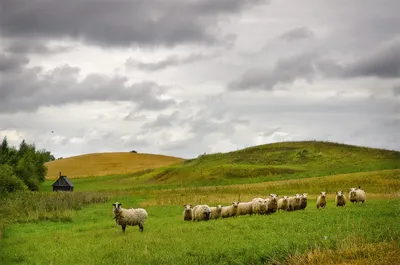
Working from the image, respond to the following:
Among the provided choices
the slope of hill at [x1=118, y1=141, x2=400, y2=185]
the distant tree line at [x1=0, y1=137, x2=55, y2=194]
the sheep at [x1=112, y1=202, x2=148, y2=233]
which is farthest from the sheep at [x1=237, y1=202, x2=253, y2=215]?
the slope of hill at [x1=118, y1=141, x2=400, y2=185]

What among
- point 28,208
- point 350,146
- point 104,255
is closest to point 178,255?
point 104,255

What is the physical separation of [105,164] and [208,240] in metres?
139

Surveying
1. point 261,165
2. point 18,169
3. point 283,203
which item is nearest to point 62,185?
point 18,169

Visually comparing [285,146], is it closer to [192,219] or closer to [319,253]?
[192,219]

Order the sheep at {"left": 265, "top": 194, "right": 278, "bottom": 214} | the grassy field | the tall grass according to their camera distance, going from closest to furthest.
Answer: the grassy field → the sheep at {"left": 265, "top": 194, "right": 278, "bottom": 214} → the tall grass

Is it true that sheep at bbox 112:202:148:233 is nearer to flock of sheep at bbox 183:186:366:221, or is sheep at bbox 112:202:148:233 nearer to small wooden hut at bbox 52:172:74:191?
flock of sheep at bbox 183:186:366:221

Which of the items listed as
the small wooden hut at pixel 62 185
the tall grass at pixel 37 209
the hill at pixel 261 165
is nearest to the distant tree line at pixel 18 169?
the small wooden hut at pixel 62 185

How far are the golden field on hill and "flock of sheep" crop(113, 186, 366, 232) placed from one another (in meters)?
108

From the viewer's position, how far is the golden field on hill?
148 m

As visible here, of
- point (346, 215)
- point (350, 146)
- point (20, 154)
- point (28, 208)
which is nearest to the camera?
point (346, 215)

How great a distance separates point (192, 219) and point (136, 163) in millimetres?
125242

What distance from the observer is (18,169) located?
311 ft

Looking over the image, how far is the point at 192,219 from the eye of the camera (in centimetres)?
3284

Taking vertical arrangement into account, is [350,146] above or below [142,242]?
above
